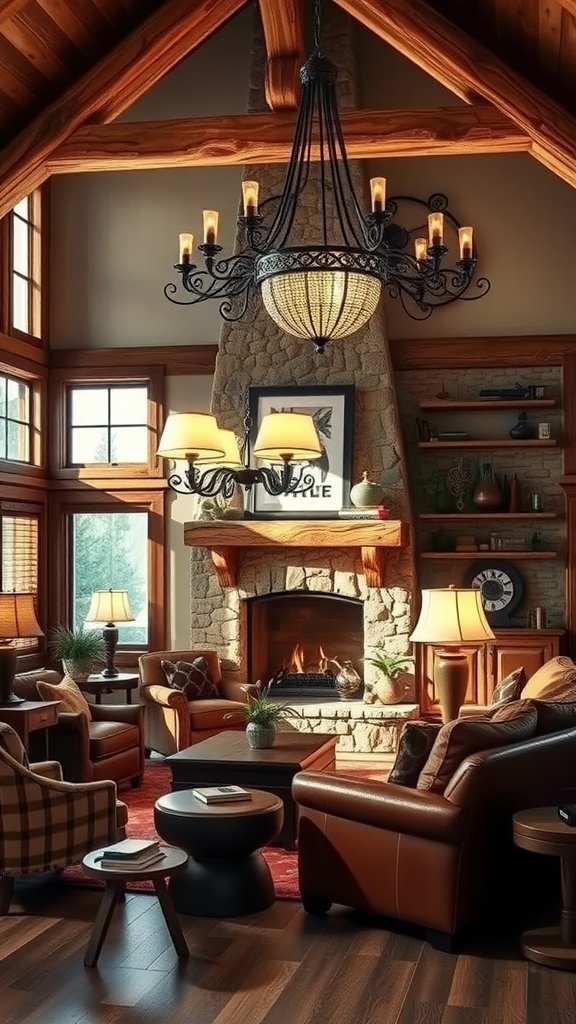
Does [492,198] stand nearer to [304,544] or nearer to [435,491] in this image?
[435,491]

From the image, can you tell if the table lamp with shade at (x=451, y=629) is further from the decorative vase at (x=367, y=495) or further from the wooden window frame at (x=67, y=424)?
the wooden window frame at (x=67, y=424)

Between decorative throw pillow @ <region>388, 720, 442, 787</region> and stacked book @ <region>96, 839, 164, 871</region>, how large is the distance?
3.53 ft

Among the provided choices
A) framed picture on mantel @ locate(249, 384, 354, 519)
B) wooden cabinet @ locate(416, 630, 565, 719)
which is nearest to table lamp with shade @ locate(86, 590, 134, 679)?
framed picture on mantel @ locate(249, 384, 354, 519)

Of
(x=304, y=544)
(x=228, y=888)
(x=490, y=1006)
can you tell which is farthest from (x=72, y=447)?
(x=490, y=1006)

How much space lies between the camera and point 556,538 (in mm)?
9359

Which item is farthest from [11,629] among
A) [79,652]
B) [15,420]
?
[15,420]

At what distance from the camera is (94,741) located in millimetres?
7125

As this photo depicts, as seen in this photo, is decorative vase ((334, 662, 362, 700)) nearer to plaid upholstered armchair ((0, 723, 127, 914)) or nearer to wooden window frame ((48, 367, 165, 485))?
wooden window frame ((48, 367, 165, 485))

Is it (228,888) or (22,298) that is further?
(22,298)

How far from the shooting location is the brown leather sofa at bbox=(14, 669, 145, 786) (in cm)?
689

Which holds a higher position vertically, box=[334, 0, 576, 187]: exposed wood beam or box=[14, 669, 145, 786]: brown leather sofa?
box=[334, 0, 576, 187]: exposed wood beam

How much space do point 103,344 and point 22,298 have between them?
30.8 inches

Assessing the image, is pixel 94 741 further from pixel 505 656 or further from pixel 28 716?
pixel 505 656

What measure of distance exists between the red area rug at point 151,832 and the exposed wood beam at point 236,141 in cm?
389
